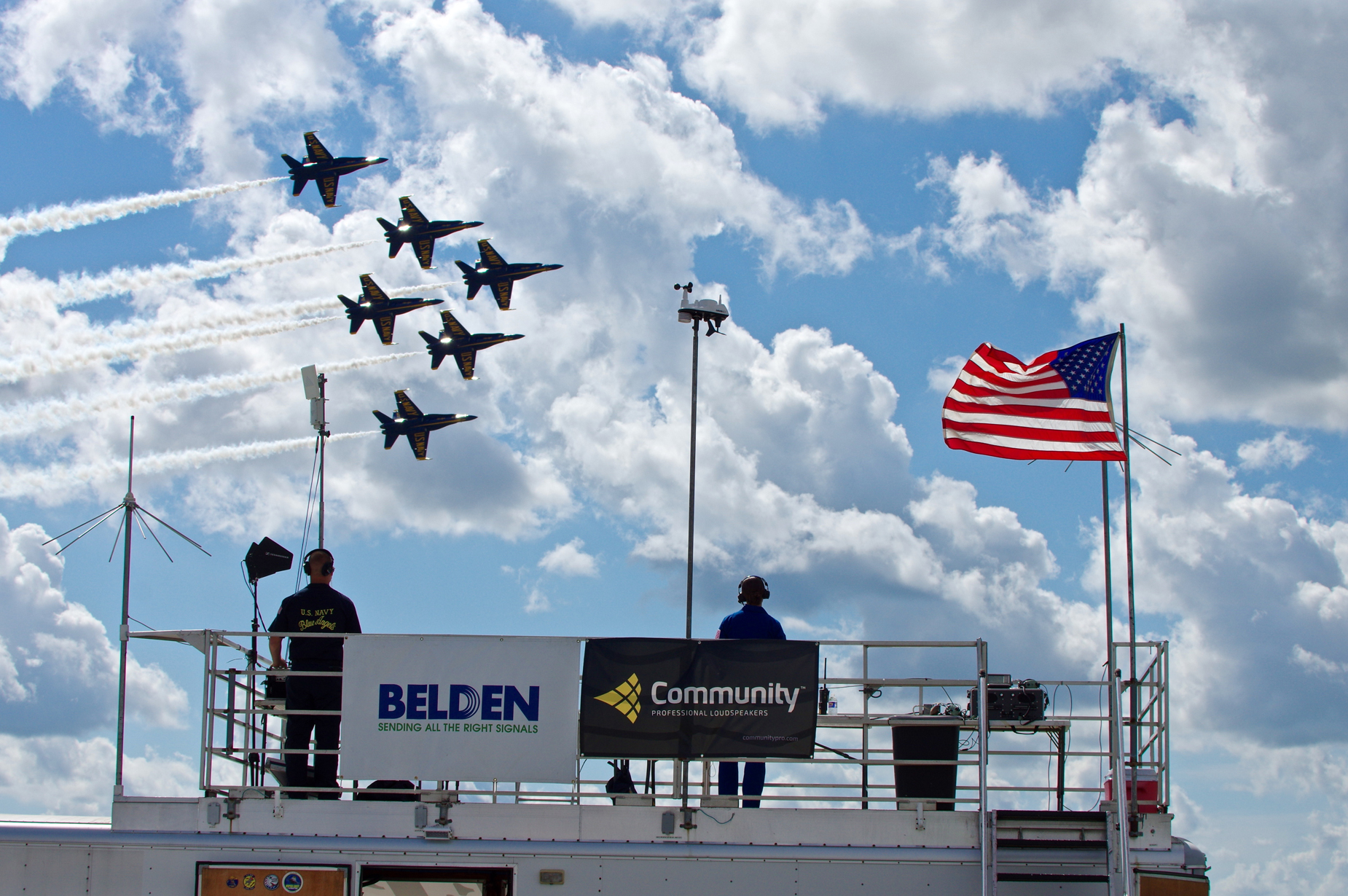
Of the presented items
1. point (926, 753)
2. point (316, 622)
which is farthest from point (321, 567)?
point (926, 753)

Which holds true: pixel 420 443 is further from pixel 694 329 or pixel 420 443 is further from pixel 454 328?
pixel 694 329

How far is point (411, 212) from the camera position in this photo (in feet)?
298

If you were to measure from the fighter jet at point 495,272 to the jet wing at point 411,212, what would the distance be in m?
4.08

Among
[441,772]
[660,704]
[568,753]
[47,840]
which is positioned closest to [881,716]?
[660,704]

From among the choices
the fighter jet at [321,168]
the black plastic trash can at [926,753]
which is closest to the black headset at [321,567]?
the black plastic trash can at [926,753]

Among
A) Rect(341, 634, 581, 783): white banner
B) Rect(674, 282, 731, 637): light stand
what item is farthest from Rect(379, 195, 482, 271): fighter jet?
Rect(341, 634, 581, 783): white banner

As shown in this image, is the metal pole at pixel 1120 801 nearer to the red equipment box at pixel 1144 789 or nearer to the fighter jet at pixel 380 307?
the red equipment box at pixel 1144 789

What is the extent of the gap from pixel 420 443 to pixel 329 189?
17466 millimetres

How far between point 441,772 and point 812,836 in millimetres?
2593

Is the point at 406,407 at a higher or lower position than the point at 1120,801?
higher

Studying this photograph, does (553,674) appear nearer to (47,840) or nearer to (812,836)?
(812,836)

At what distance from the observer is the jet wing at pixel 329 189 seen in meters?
81.9

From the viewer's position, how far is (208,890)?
8.95 meters

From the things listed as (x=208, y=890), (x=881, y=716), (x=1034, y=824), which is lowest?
(x=208, y=890)
